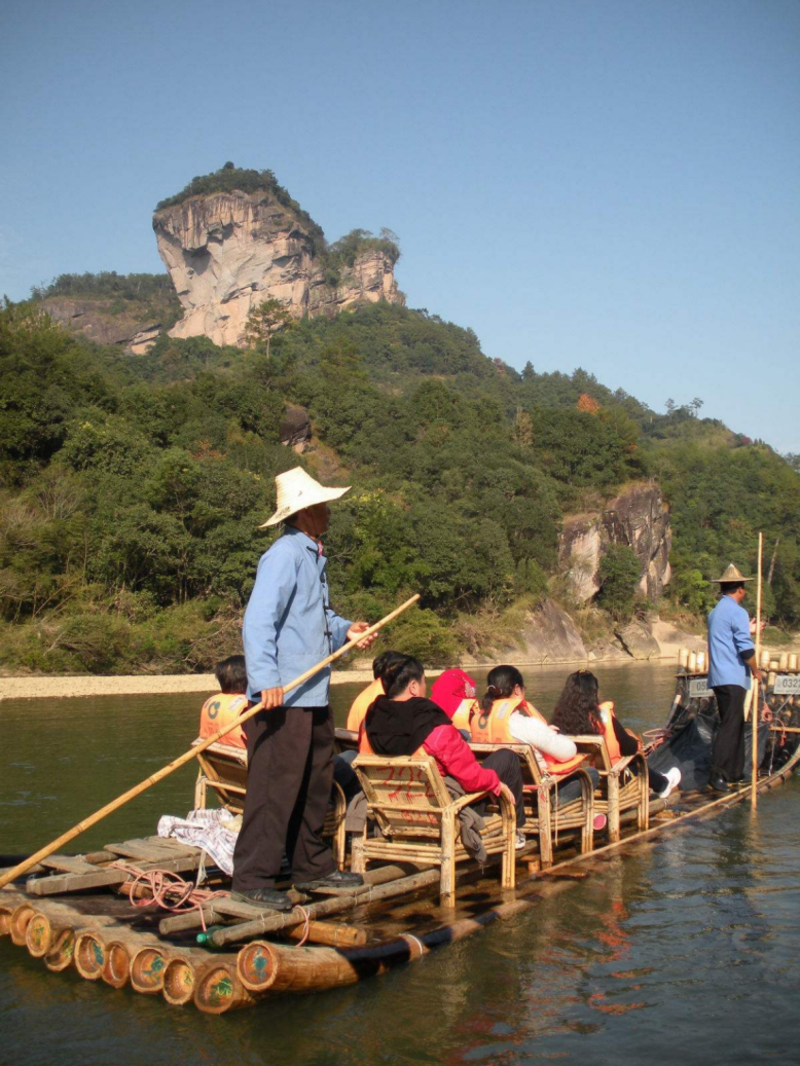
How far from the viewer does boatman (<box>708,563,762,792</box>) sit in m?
9.38

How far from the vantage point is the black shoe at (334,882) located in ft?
17.1

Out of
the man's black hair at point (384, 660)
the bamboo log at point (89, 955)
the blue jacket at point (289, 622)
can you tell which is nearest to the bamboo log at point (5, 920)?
the bamboo log at point (89, 955)

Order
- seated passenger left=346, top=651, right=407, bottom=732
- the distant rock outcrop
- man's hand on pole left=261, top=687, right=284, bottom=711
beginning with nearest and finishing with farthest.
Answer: man's hand on pole left=261, top=687, right=284, bottom=711 → seated passenger left=346, top=651, right=407, bottom=732 → the distant rock outcrop

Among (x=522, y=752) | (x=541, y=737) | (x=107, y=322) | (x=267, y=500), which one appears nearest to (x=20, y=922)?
(x=522, y=752)

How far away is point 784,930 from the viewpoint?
564 cm

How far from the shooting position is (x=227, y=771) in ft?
20.0

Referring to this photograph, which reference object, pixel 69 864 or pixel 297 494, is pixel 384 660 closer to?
pixel 297 494

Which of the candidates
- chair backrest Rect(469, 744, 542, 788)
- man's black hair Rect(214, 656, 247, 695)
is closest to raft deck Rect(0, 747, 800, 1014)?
chair backrest Rect(469, 744, 542, 788)

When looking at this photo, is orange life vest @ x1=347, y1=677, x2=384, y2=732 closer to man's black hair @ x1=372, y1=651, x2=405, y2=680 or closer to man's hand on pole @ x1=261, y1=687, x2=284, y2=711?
man's black hair @ x1=372, y1=651, x2=405, y2=680

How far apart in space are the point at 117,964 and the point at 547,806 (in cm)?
310

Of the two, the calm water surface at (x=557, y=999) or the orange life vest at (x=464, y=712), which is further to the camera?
the orange life vest at (x=464, y=712)

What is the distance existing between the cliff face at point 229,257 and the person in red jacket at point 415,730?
121573 mm

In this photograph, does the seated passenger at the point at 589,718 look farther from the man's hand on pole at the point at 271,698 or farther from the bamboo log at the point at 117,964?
the bamboo log at the point at 117,964

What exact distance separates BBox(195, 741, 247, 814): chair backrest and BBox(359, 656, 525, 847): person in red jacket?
29.6 inches
